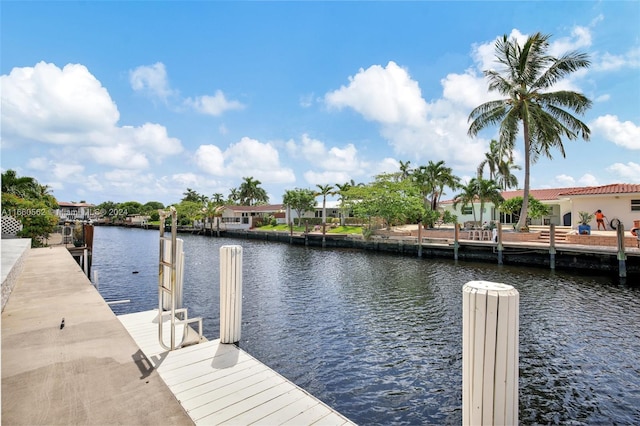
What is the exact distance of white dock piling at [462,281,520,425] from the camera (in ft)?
7.84

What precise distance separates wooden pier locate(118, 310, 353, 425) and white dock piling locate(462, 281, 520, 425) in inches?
57.8

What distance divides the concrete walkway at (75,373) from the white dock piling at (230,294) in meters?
1.33

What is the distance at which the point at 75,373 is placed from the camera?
3.55m

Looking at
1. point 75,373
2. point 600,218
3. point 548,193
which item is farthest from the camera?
point 548,193

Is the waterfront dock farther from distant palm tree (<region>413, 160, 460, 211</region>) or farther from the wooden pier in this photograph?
distant palm tree (<region>413, 160, 460, 211</region>)

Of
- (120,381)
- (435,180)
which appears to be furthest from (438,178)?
(120,381)

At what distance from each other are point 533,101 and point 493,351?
28.3 metres

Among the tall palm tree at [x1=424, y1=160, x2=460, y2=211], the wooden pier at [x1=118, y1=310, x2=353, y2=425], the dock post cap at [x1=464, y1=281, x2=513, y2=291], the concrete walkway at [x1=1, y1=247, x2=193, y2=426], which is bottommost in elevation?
the wooden pier at [x1=118, y1=310, x2=353, y2=425]

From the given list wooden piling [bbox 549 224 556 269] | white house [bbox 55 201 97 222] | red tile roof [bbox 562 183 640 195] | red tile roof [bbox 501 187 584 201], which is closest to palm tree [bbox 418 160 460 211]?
red tile roof [bbox 501 187 584 201]

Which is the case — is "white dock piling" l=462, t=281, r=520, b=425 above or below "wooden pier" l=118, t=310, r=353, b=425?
above

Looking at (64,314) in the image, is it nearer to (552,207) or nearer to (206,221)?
(552,207)

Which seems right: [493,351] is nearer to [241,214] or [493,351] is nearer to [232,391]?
[232,391]

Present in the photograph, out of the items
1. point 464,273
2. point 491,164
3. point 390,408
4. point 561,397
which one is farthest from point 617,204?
point 390,408

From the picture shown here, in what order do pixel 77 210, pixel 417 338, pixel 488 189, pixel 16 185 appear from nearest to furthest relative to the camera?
pixel 417 338 < pixel 16 185 < pixel 488 189 < pixel 77 210
